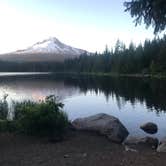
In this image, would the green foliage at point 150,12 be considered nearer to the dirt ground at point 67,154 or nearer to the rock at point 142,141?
the dirt ground at point 67,154

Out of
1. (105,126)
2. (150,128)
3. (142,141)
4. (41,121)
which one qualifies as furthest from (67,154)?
(150,128)

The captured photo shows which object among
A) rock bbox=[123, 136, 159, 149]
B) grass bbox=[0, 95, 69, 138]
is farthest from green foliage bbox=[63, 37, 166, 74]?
grass bbox=[0, 95, 69, 138]

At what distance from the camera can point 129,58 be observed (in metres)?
123

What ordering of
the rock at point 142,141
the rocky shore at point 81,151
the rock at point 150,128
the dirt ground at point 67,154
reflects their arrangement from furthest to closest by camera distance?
the rock at point 150,128 < the rock at point 142,141 < the rocky shore at point 81,151 < the dirt ground at point 67,154

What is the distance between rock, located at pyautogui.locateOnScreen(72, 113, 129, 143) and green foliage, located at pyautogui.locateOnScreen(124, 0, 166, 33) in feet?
25.2

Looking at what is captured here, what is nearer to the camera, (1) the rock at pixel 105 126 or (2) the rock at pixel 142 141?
(2) the rock at pixel 142 141

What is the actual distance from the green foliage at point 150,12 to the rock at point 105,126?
25.2 feet

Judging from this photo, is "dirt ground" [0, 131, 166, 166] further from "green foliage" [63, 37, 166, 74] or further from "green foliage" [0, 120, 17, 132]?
"green foliage" [63, 37, 166, 74]

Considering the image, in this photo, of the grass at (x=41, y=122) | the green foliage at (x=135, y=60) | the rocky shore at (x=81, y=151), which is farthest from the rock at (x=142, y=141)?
the green foliage at (x=135, y=60)

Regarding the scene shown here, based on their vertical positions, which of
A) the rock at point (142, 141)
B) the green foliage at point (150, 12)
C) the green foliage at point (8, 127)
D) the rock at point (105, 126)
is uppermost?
the green foliage at point (150, 12)

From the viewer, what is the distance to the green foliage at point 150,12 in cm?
1213

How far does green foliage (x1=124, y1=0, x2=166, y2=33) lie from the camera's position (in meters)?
12.1

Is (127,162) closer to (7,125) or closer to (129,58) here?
(7,125)

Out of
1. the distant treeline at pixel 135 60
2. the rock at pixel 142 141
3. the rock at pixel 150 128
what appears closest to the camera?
the rock at pixel 142 141
